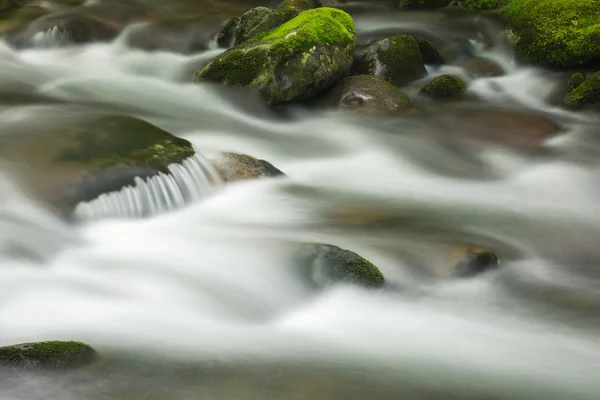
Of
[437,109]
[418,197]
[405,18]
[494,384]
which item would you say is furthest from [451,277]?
[405,18]

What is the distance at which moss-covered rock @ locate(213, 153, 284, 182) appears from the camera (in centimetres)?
638

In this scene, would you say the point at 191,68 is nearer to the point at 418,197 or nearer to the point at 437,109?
the point at 437,109

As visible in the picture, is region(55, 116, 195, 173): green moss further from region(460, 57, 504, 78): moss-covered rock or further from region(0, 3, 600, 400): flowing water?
region(460, 57, 504, 78): moss-covered rock

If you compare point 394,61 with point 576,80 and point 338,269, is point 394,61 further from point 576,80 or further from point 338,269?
point 338,269

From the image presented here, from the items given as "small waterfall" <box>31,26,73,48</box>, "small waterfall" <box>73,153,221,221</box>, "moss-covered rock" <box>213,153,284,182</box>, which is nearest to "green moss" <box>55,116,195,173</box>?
"small waterfall" <box>73,153,221,221</box>

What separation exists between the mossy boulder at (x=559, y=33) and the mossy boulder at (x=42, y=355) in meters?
8.71

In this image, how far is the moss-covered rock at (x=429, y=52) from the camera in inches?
410

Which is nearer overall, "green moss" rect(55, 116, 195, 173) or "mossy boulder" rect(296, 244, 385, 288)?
"mossy boulder" rect(296, 244, 385, 288)

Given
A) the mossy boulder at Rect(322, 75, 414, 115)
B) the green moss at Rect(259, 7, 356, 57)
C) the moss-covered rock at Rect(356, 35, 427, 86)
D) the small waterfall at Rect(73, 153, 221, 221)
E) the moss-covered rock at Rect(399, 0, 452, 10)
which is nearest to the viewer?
the small waterfall at Rect(73, 153, 221, 221)

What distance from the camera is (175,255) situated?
5.04 metres

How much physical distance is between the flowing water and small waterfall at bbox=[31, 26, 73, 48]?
3.58 metres

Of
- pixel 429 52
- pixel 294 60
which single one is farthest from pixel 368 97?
pixel 429 52

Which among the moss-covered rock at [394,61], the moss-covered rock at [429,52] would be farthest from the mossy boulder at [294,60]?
the moss-covered rock at [429,52]

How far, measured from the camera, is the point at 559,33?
1006 cm
